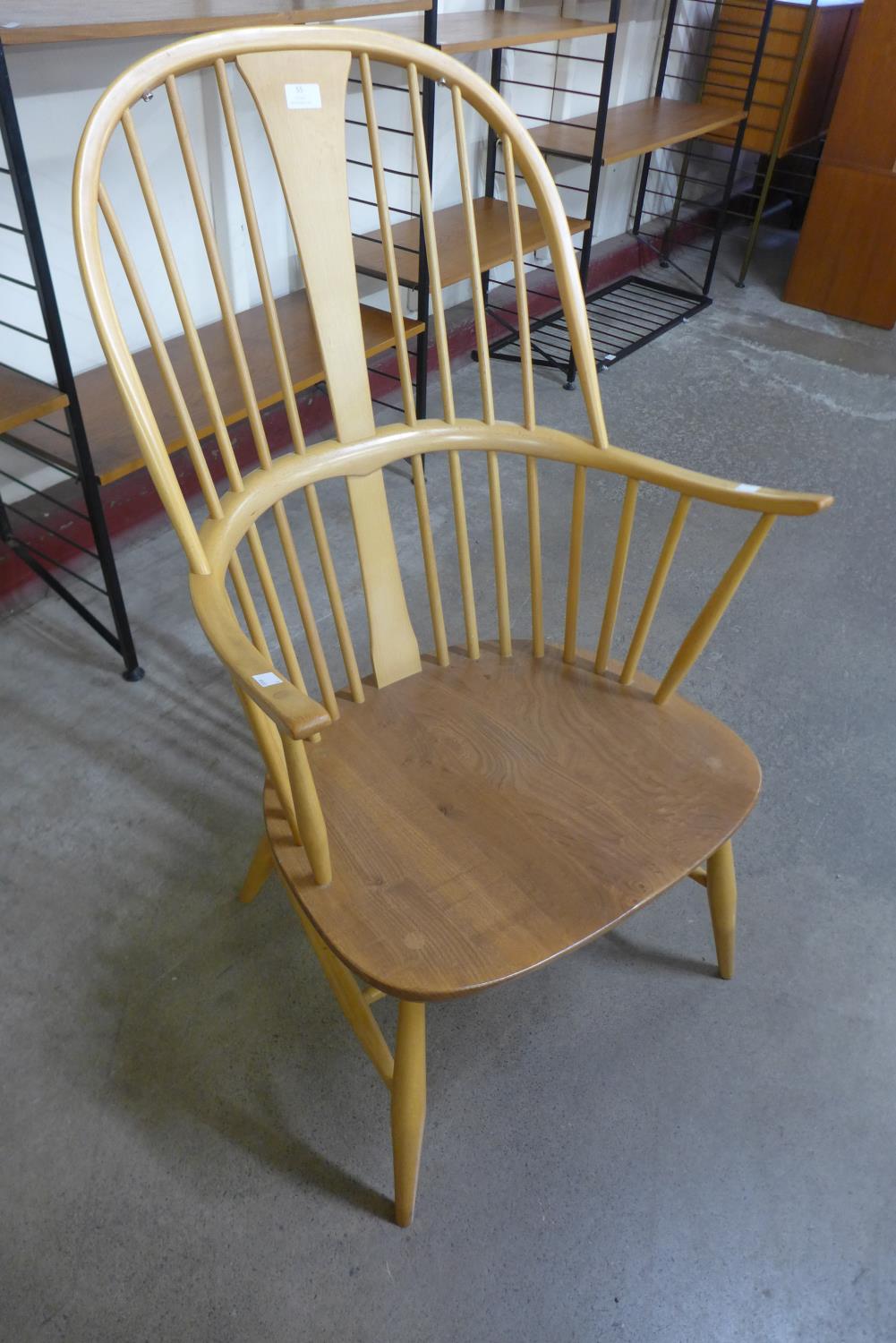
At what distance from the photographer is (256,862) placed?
1327 mm

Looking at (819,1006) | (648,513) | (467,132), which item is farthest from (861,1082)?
(467,132)

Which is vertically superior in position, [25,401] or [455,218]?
[25,401]

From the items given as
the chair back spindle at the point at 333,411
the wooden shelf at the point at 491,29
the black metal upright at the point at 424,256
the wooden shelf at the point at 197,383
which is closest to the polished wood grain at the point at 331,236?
the chair back spindle at the point at 333,411

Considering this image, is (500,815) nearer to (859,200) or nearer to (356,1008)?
(356,1008)

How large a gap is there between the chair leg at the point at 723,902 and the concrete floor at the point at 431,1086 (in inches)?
2.1

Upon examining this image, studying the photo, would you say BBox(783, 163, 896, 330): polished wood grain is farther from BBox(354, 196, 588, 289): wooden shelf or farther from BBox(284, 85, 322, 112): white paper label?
BBox(284, 85, 322, 112): white paper label

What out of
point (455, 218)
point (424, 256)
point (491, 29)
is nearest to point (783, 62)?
point (455, 218)

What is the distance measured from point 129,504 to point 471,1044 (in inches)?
55.5

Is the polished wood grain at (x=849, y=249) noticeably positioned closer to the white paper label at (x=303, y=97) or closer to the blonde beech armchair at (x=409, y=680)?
the blonde beech armchair at (x=409, y=680)

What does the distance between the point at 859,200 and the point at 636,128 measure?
2.93ft

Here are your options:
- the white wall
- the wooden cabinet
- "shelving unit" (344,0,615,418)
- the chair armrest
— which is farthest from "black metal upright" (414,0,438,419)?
the wooden cabinet

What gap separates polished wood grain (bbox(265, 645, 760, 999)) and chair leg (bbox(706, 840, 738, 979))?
0.18m

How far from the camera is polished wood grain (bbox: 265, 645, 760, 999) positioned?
0.88 metres

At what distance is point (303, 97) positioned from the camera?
964 mm
